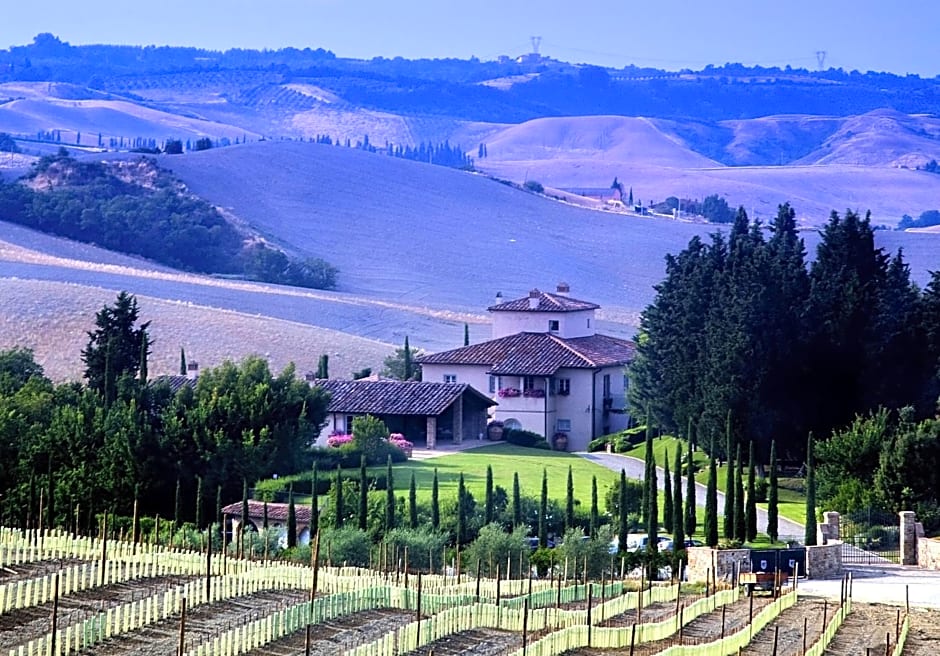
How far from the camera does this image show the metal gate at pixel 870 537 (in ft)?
168

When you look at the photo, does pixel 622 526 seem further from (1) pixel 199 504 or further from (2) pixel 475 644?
(2) pixel 475 644

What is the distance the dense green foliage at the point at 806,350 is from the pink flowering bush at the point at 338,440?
10292 mm

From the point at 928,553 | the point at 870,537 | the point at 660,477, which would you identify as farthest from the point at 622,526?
the point at 660,477

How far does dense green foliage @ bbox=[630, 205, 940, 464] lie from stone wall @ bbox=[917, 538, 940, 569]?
10750 millimetres

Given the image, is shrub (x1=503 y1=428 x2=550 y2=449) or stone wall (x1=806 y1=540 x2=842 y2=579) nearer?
stone wall (x1=806 y1=540 x2=842 y2=579)

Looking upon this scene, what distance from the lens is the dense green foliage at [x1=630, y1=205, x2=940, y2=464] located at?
6372 cm

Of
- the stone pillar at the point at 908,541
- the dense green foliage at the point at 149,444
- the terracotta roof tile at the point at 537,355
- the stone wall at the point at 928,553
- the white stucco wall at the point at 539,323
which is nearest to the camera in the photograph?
the stone wall at the point at 928,553

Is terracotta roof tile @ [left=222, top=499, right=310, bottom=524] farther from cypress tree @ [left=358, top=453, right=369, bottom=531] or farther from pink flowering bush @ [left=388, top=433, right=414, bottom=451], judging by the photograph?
pink flowering bush @ [left=388, top=433, right=414, bottom=451]

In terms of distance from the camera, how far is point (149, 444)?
57375 mm

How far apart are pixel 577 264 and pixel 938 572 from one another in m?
118

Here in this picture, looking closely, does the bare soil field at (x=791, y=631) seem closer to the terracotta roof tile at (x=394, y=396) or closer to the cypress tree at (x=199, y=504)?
the cypress tree at (x=199, y=504)

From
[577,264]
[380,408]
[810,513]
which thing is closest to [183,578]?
[810,513]

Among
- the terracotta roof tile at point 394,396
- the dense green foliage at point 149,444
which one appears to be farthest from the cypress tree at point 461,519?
the terracotta roof tile at point 394,396

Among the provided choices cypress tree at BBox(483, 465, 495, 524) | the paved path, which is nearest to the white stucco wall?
the paved path
